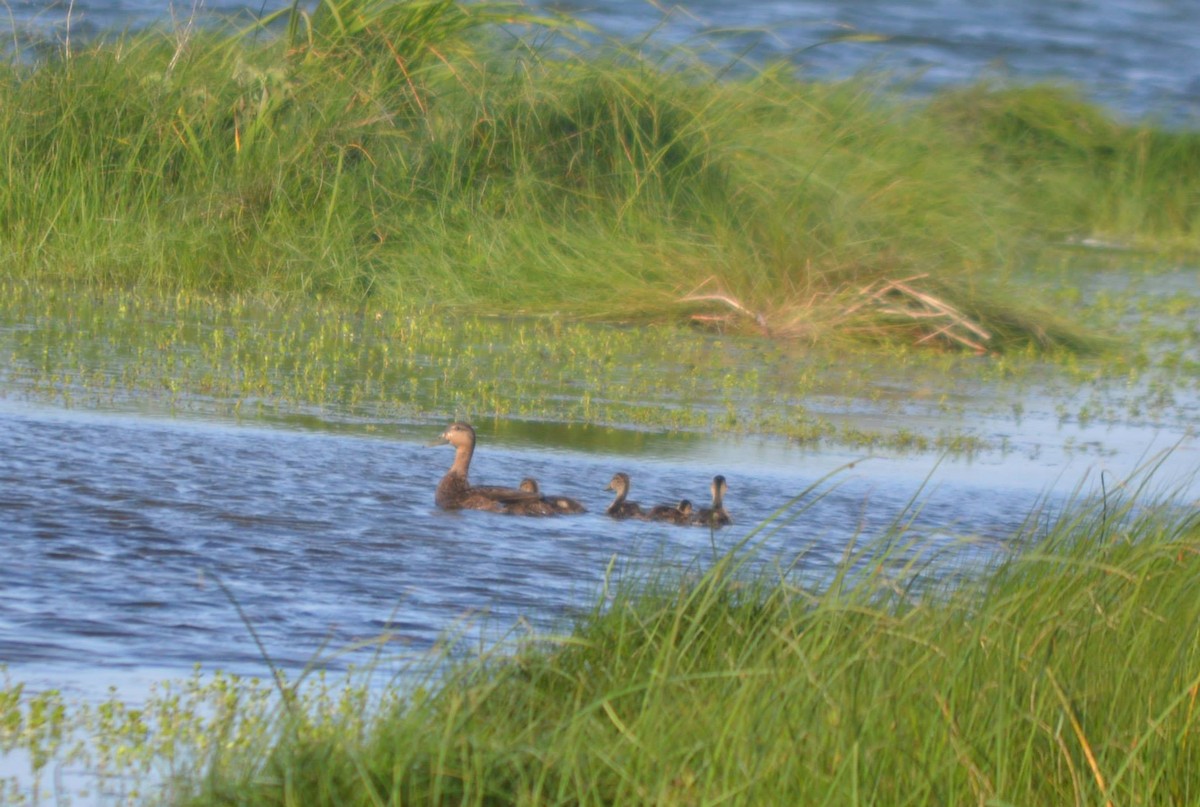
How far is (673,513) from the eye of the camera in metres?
8.27

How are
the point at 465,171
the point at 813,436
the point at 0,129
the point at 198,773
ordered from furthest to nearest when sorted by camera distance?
the point at 465,171 → the point at 0,129 → the point at 813,436 → the point at 198,773

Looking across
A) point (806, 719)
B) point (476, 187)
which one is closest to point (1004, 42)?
point (476, 187)

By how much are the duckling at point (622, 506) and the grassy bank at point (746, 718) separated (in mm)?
2891

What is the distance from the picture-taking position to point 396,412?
10.8m

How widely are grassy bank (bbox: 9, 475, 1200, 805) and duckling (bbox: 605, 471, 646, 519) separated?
9.48 feet

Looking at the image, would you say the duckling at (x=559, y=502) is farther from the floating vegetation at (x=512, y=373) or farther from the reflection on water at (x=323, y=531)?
the floating vegetation at (x=512, y=373)

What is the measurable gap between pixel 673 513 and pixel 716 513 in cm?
19

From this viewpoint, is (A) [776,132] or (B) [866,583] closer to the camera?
(B) [866,583]

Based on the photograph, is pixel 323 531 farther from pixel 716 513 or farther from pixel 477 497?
pixel 716 513

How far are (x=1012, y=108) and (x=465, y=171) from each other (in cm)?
1195

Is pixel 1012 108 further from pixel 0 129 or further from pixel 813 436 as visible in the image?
pixel 813 436

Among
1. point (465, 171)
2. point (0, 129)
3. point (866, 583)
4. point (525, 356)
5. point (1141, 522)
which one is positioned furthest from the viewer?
point (465, 171)

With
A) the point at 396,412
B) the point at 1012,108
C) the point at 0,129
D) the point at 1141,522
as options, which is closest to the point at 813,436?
the point at 396,412

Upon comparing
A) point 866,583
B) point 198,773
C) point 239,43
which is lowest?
point 198,773
